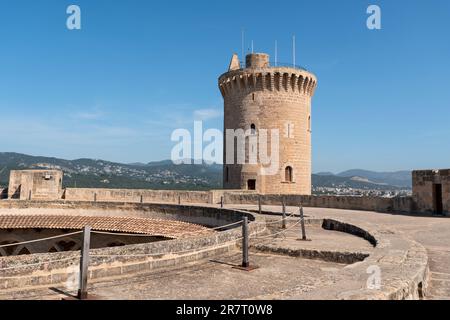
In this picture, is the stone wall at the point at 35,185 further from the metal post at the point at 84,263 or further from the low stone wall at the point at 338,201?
the metal post at the point at 84,263

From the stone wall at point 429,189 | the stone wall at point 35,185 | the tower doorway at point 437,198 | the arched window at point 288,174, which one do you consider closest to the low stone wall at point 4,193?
the stone wall at point 35,185

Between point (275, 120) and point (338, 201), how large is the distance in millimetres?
8276

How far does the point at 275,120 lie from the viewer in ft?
86.1

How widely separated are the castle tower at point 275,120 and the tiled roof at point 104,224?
1119cm

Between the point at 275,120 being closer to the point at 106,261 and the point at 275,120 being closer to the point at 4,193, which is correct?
the point at 4,193

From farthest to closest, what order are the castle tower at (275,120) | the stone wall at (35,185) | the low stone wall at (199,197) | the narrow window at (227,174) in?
the narrow window at (227,174), the castle tower at (275,120), the stone wall at (35,185), the low stone wall at (199,197)

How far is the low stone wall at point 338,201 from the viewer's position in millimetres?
18000

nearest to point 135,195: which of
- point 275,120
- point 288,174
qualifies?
point 288,174

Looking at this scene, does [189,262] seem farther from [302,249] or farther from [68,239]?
[68,239]

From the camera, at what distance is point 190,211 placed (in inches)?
666

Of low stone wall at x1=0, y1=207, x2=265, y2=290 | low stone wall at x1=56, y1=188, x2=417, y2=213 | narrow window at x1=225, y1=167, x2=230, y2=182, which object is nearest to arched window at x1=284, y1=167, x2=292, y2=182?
low stone wall at x1=56, y1=188, x2=417, y2=213

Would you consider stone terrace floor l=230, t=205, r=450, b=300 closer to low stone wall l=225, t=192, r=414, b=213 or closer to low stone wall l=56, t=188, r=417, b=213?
low stone wall l=225, t=192, r=414, b=213

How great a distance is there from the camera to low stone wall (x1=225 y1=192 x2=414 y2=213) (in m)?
18.0
